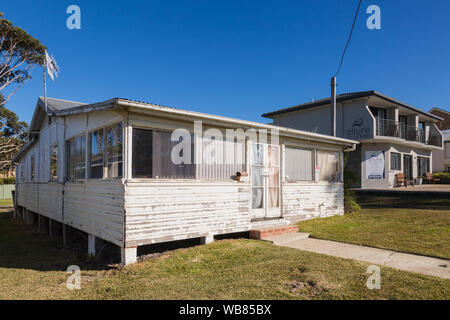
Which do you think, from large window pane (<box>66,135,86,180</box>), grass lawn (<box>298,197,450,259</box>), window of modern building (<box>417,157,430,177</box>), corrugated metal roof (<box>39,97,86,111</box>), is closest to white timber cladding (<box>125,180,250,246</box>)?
grass lawn (<box>298,197,450,259</box>)

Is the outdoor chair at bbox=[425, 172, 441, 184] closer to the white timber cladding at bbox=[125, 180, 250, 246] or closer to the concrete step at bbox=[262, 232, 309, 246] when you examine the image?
the concrete step at bbox=[262, 232, 309, 246]

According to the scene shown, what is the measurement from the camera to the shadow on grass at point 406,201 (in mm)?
11726

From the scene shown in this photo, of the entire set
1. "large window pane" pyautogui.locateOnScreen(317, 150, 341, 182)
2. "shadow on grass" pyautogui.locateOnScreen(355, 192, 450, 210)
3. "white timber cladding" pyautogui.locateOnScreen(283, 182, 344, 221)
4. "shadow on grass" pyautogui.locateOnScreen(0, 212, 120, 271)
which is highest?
"large window pane" pyautogui.locateOnScreen(317, 150, 341, 182)

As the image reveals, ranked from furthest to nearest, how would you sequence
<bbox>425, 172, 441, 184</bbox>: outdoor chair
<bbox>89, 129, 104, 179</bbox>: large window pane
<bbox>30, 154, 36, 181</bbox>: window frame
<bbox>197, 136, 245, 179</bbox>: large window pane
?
<bbox>425, 172, 441, 184</bbox>: outdoor chair, <bbox>30, 154, 36, 181</bbox>: window frame, <bbox>197, 136, 245, 179</bbox>: large window pane, <bbox>89, 129, 104, 179</bbox>: large window pane

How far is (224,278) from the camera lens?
4660mm

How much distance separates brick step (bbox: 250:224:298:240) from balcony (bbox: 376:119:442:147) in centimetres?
1443

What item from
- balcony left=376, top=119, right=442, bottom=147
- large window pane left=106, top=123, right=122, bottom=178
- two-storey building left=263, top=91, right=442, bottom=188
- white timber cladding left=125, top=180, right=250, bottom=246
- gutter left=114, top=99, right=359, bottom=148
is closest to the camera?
gutter left=114, top=99, right=359, bottom=148

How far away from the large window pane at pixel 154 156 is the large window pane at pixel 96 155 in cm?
121

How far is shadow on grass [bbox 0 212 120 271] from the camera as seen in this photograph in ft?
20.2

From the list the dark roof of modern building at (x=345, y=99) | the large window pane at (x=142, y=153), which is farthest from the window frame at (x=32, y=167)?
the dark roof of modern building at (x=345, y=99)

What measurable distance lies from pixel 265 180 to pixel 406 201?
28.0 feet

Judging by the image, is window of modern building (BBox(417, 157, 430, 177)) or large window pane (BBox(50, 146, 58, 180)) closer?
large window pane (BBox(50, 146, 58, 180))

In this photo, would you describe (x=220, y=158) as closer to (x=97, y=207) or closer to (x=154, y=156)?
(x=154, y=156)
